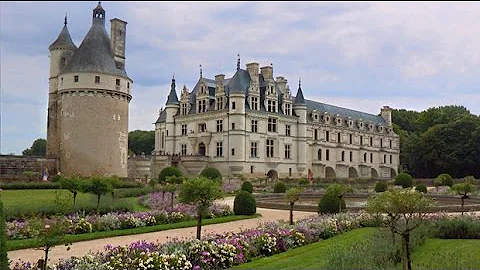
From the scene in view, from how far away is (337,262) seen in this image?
8.00 metres

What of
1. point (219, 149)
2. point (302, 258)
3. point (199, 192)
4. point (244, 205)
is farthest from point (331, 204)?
point (219, 149)

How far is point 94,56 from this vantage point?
→ 36812mm

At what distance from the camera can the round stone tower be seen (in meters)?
35.7

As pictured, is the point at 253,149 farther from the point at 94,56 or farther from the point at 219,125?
the point at 94,56

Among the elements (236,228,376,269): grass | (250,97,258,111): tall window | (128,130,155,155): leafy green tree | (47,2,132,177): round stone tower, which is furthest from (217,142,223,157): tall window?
(236,228,376,269): grass

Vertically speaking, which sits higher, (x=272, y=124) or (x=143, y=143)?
(x=272, y=124)

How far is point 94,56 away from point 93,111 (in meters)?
4.19

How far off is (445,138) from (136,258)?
5288cm

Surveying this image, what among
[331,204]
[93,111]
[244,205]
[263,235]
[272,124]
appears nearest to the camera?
[263,235]

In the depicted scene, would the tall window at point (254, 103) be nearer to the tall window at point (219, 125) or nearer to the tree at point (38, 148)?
the tall window at point (219, 125)

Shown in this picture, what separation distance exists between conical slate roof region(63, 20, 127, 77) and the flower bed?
89.8 ft

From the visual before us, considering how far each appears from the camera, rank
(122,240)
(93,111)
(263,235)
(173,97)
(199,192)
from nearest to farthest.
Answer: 1. (263,235)
2. (199,192)
3. (122,240)
4. (93,111)
5. (173,97)

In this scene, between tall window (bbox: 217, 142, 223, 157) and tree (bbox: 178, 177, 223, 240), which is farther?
tall window (bbox: 217, 142, 223, 157)

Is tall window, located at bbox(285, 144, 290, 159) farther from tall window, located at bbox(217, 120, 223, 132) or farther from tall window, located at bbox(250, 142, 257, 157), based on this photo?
tall window, located at bbox(217, 120, 223, 132)
